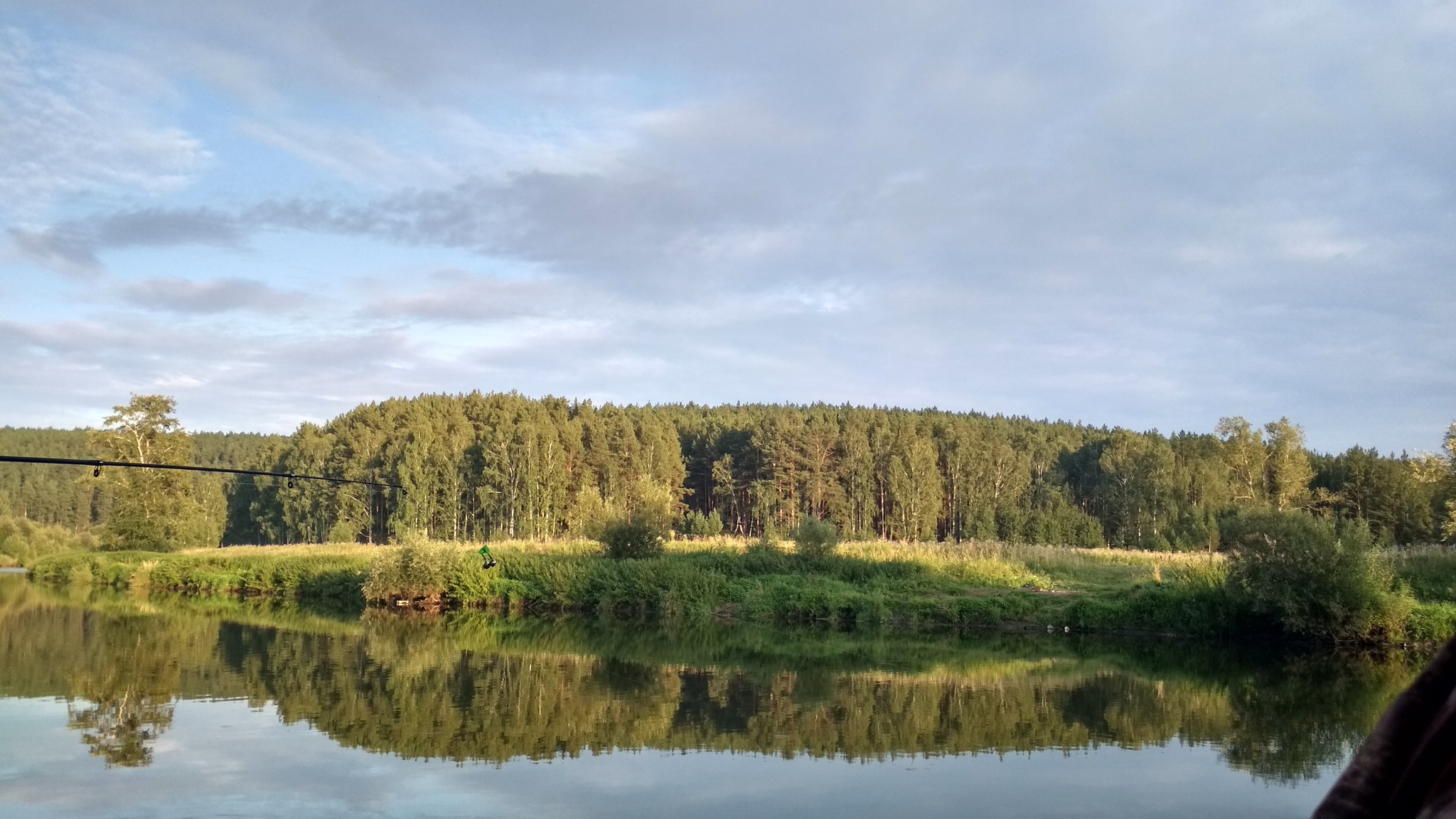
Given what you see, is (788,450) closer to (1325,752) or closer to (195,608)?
(195,608)

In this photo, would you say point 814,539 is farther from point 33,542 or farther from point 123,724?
point 33,542

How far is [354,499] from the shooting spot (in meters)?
66.4

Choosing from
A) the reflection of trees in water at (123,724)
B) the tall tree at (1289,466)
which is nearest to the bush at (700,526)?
the tall tree at (1289,466)

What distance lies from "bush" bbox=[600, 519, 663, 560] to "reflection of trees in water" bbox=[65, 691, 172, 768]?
18731mm

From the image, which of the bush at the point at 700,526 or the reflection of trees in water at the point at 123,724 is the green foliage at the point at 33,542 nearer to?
the bush at the point at 700,526

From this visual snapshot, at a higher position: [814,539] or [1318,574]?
[814,539]

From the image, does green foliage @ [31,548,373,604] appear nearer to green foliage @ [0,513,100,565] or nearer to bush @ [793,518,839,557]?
green foliage @ [0,513,100,565]

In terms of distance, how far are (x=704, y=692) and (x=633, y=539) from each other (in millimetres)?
17674

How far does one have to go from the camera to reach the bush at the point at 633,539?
113ft

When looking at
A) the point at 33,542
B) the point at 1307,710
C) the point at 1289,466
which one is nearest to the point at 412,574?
the point at 1307,710

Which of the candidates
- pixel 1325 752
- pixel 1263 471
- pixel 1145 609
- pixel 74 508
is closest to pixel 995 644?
Answer: pixel 1145 609

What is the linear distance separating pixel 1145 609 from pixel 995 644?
16.0ft

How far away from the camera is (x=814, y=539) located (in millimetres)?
A: 32750

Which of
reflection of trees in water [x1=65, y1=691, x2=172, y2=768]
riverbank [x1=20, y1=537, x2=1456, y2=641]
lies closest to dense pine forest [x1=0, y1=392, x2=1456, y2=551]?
riverbank [x1=20, y1=537, x2=1456, y2=641]
